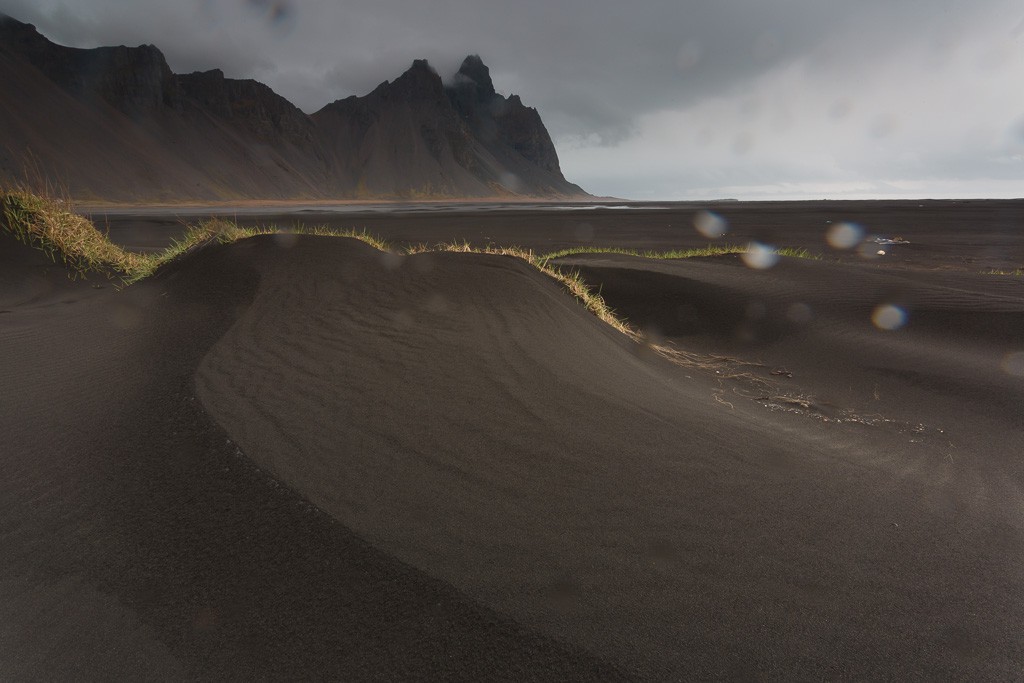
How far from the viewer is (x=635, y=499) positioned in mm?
2469

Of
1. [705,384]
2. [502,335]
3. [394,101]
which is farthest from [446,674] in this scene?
[394,101]

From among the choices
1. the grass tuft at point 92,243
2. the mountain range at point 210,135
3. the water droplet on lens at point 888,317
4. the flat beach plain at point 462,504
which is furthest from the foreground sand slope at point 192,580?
the mountain range at point 210,135

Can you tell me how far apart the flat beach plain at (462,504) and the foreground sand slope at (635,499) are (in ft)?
0.05

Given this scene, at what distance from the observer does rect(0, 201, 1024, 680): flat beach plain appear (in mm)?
1706

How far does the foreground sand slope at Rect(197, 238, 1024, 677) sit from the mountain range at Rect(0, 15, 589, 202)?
50.6 meters

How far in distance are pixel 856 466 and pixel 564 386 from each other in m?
1.84

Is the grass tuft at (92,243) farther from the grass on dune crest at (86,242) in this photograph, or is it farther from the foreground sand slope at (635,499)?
the foreground sand slope at (635,499)

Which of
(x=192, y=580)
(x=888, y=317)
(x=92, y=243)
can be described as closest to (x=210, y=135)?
(x=92, y=243)

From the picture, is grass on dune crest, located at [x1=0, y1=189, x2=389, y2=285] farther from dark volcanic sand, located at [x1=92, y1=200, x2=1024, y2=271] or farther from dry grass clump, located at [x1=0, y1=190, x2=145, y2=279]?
dark volcanic sand, located at [x1=92, y1=200, x2=1024, y2=271]

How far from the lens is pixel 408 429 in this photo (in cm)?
296

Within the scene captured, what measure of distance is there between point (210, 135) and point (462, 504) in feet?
445

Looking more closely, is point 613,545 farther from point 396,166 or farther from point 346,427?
point 396,166

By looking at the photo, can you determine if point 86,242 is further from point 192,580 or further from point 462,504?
Answer: point 462,504

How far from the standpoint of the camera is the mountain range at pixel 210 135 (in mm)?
83062
